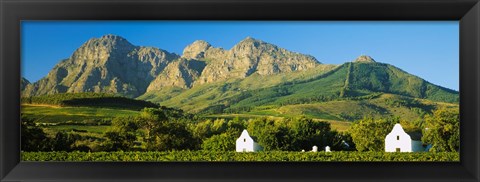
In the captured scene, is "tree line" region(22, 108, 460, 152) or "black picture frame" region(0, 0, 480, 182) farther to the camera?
"tree line" region(22, 108, 460, 152)

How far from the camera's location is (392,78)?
19.9ft

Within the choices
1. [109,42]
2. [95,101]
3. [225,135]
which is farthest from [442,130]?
[95,101]

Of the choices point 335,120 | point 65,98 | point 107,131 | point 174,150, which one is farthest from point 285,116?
point 65,98

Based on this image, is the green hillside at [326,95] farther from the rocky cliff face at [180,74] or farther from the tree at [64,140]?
the tree at [64,140]

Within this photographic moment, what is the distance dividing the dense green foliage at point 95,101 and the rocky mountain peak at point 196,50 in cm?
64

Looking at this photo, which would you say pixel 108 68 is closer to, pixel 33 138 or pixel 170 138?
A: pixel 170 138

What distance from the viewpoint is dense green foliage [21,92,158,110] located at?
4984 millimetres

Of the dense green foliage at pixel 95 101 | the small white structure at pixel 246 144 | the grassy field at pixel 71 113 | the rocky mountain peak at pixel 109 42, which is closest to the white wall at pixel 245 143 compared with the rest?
the small white structure at pixel 246 144

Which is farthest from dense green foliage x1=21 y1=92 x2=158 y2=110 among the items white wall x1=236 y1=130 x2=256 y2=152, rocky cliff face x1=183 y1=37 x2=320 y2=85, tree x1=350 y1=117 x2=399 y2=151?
tree x1=350 y1=117 x2=399 y2=151

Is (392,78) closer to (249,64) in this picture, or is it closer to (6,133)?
(249,64)

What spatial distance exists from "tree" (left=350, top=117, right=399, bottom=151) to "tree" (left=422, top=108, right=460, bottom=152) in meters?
0.38

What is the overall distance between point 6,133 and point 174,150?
1.65 m

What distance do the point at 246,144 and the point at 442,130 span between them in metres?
1.84

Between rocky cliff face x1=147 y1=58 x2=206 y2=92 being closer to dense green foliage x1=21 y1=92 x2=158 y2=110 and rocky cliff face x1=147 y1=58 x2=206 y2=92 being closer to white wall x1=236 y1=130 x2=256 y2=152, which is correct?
dense green foliage x1=21 y1=92 x2=158 y2=110
